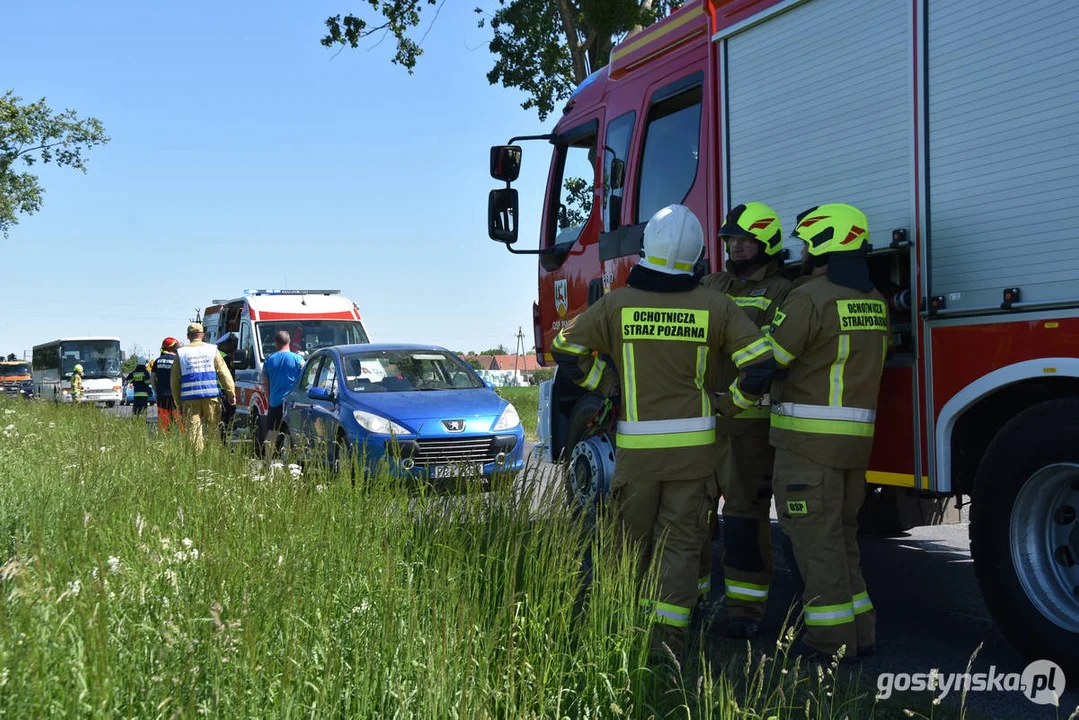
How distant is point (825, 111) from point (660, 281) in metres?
1.42

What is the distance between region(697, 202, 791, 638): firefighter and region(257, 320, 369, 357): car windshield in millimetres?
10546

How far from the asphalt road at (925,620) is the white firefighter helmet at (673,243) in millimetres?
1064

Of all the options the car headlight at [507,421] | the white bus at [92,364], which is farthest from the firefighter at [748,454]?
the white bus at [92,364]

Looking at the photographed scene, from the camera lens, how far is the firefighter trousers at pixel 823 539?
4352 mm

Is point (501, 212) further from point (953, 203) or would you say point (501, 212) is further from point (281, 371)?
point (281, 371)

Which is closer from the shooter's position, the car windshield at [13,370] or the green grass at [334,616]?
the green grass at [334,616]

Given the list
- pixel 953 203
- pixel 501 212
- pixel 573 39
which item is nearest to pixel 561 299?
pixel 501 212

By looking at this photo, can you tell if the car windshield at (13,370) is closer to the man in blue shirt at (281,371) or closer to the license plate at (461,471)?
the man in blue shirt at (281,371)

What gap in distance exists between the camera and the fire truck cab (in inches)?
588

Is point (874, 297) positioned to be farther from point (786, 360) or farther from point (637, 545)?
point (637, 545)

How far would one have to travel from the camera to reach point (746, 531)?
4.95 meters

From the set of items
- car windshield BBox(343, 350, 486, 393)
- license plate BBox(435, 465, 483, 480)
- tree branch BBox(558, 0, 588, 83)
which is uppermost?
tree branch BBox(558, 0, 588, 83)

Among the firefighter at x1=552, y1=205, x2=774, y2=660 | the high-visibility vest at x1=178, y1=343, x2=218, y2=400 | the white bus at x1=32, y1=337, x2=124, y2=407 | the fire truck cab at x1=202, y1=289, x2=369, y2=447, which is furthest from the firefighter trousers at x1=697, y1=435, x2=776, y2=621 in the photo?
the white bus at x1=32, y1=337, x2=124, y2=407

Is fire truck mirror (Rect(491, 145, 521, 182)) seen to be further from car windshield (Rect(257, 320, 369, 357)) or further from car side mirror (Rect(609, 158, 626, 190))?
car windshield (Rect(257, 320, 369, 357))
